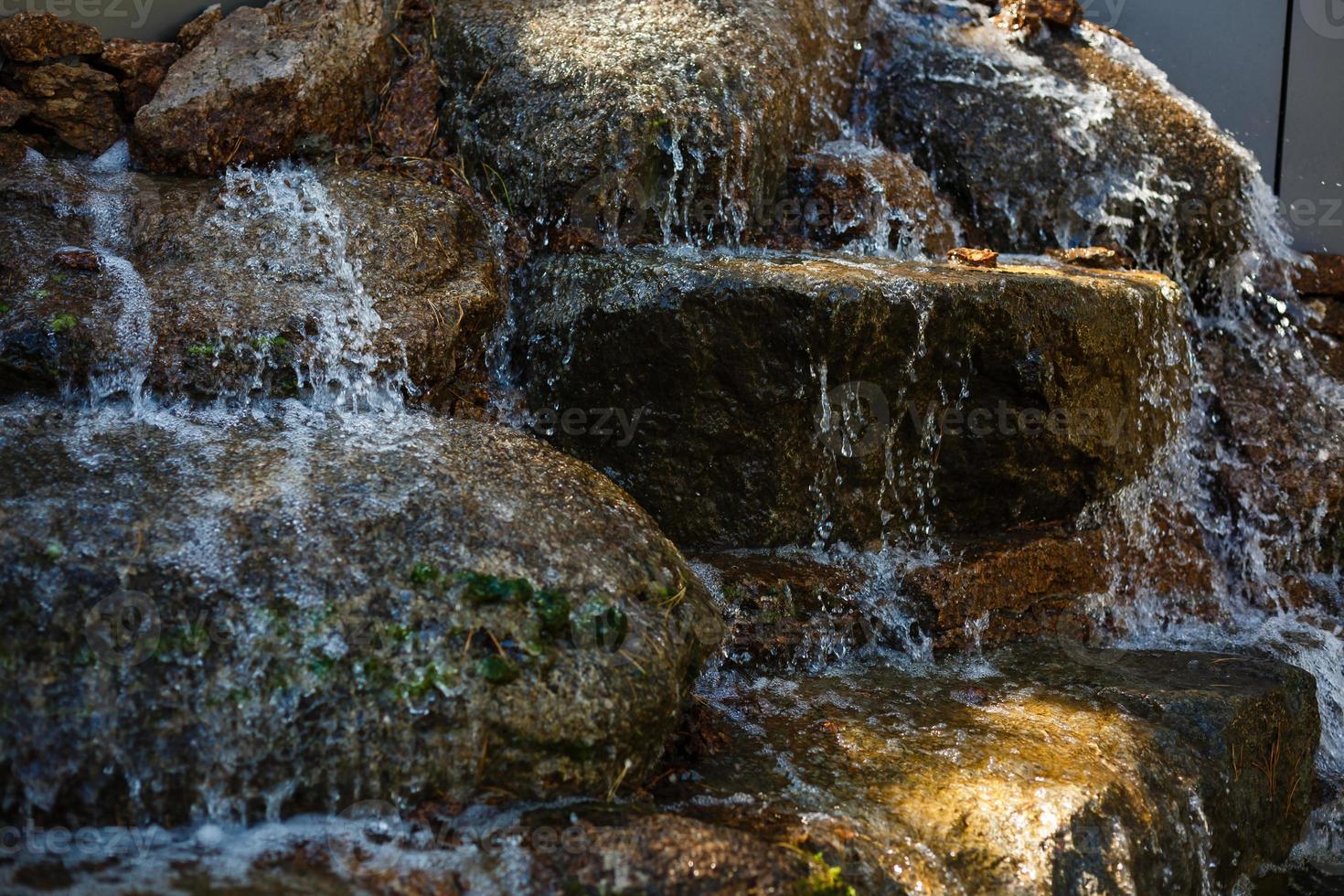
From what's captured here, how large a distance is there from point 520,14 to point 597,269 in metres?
1.58

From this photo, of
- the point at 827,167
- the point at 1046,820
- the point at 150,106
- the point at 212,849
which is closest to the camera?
Answer: the point at 212,849

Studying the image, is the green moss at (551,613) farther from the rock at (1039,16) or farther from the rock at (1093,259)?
the rock at (1039,16)

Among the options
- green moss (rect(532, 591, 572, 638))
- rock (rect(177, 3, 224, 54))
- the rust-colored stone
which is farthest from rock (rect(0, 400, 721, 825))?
rock (rect(177, 3, 224, 54))

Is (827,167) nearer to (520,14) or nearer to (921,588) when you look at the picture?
(520,14)

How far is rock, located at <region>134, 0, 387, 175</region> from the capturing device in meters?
4.09

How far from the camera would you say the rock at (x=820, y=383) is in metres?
3.56

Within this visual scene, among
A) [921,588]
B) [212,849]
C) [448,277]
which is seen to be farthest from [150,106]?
[921,588]

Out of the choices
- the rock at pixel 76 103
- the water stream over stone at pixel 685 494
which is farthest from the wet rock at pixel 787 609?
the rock at pixel 76 103

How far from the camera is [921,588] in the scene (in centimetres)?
376

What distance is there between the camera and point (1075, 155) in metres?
5.28

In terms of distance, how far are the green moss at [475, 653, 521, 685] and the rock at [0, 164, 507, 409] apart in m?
1.31

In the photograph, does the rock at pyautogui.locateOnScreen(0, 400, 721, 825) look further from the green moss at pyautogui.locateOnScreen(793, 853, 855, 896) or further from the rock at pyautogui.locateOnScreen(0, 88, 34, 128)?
the rock at pyautogui.locateOnScreen(0, 88, 34, 128)

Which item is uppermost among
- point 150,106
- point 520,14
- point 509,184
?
point 520,14

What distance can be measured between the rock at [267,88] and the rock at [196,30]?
0.10 feet
